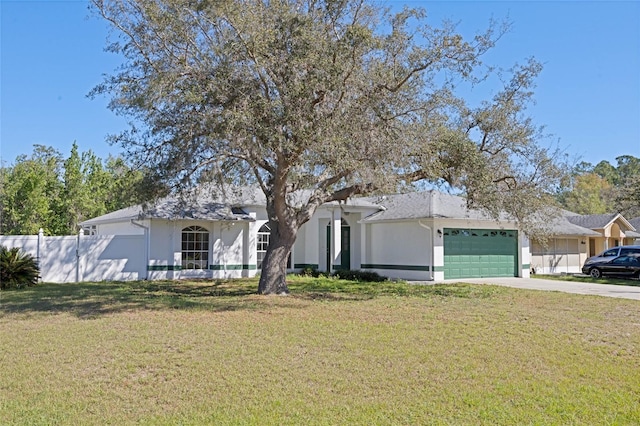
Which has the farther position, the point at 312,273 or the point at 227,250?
the point at 312,273

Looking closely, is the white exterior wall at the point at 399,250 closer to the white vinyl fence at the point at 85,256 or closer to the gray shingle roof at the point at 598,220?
the white vinyl fence at the point at 85,256

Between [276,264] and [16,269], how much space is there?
9604mm

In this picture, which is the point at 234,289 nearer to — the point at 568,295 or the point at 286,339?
the point at 286,339

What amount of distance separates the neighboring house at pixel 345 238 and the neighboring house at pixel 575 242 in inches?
175

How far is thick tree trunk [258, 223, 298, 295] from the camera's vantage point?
1617 cm

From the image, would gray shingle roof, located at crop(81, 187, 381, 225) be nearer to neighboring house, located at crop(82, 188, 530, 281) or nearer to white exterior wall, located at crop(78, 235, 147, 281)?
neighboring house, located at crop(82, 188, 530, 281)

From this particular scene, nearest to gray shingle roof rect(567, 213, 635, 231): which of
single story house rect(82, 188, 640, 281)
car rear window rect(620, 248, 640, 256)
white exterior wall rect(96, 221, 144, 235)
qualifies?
car rear window rect(620, 248, 640, 256)

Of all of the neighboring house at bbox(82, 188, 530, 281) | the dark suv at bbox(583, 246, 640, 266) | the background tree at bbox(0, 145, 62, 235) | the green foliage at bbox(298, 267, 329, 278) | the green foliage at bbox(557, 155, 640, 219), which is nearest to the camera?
the neighboring house at bbox(82, 188, 530, 281)

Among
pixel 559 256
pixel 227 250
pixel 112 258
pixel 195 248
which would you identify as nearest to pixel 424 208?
pixel 227 250

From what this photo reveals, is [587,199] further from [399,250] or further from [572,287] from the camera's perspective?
[399,250]

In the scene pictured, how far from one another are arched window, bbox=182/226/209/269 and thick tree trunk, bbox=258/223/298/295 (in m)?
7.42

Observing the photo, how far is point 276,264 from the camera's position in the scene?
16.2 m

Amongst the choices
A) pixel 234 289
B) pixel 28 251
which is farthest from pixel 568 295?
pixel 28 251

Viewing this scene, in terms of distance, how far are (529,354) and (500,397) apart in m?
2.35
